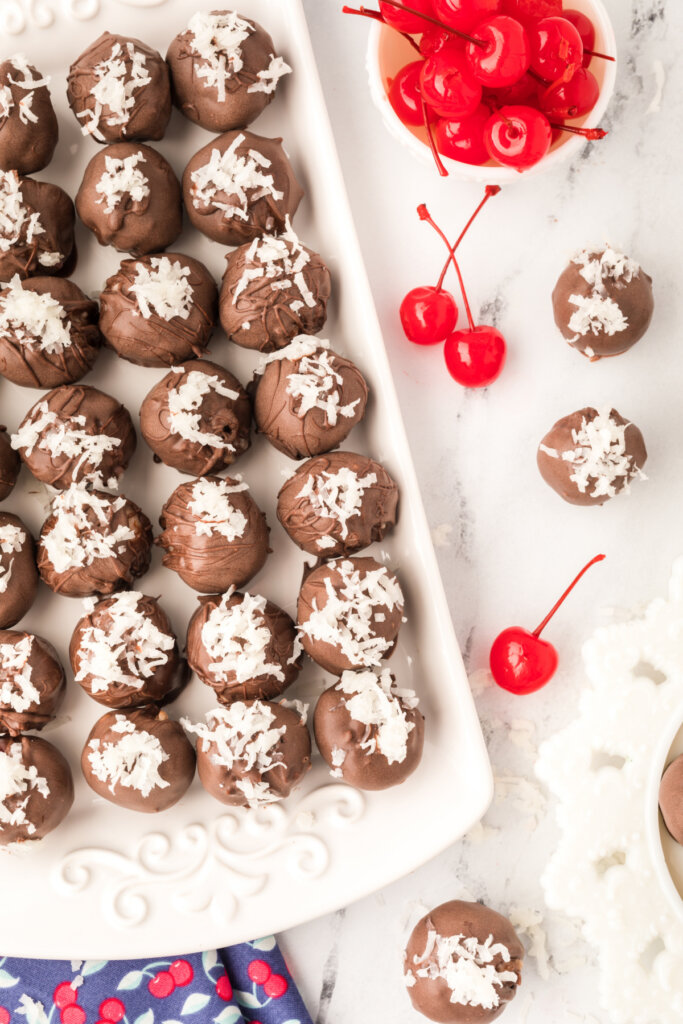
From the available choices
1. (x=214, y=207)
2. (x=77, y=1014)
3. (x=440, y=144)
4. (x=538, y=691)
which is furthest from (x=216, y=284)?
(x=77, y=1014)

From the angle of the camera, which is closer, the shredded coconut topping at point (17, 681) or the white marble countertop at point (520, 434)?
the shredded coconut topping at point (17, 681)

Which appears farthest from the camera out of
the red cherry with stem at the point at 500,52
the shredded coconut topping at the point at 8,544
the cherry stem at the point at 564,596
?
the cherry stem at the point at 564,596

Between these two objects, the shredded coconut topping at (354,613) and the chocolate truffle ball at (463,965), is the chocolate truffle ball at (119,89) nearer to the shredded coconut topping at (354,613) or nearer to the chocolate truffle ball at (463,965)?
the shredded coconut topping at (354,613)

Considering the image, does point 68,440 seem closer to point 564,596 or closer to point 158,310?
point 158,310

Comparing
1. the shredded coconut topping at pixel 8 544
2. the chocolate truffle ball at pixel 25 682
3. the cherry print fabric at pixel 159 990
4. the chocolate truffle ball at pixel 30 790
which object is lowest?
the cherry print fabric at pixel 159 990

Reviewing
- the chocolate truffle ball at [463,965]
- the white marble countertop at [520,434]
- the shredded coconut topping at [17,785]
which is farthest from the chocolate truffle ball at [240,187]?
the chocolate truffle ball at [463,965]

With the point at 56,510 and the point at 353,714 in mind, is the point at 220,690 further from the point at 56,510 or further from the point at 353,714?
the point at 56,510

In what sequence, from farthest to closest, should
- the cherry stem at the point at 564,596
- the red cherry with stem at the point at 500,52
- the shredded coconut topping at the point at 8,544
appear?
1. the cherry stem at the point at 564,596
2. the shredded coconut topping at the point at 8,544
3. the red cherry with stem at the point at 500,52

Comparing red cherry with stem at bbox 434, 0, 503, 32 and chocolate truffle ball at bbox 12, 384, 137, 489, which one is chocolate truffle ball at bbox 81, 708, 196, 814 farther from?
red cherry with stem at bbox 434, 0, 503, 32

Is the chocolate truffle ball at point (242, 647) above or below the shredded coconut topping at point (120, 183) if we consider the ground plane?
below
